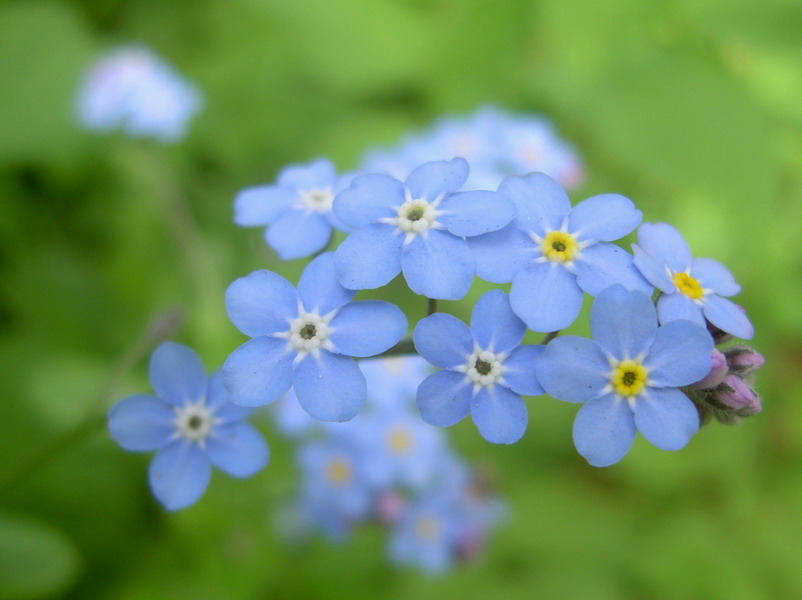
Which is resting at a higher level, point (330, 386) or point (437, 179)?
point (437, 179)

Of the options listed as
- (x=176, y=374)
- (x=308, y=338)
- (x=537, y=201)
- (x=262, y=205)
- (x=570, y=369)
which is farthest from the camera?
(x=262, y=205)

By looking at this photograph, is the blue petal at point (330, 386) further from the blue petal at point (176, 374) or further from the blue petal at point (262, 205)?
the blue petal at point (262, 205)

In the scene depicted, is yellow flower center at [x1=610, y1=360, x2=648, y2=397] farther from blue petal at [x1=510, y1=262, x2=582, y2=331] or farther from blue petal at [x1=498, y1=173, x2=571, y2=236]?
blue petal at [x1=498, y1=173, x2=571, y2=236]

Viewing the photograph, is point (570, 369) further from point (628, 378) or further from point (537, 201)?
point (537, 201)

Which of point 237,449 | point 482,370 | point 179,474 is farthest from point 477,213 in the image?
point 179,474

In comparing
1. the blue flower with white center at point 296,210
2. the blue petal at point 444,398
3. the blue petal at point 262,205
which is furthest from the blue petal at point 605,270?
the blue petal at point 262,205

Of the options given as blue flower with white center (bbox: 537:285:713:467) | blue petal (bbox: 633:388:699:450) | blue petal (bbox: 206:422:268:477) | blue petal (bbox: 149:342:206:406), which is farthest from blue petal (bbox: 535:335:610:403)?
blue petal (bbox: 149:342:206:406)

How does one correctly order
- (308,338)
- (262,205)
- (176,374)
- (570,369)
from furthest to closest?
(262,205) → (176,374) → (308,338) → (570,369)
